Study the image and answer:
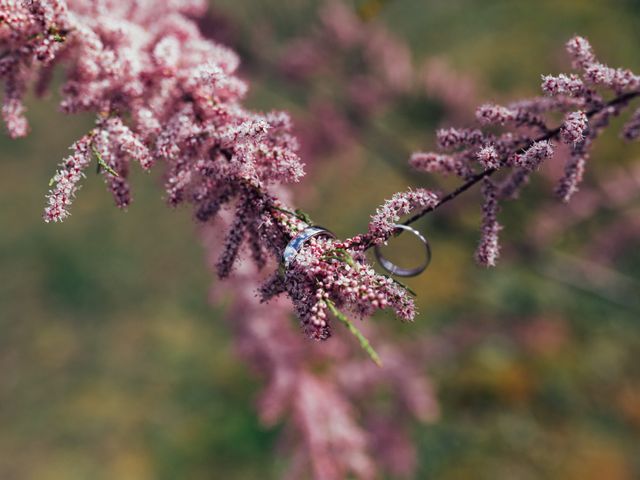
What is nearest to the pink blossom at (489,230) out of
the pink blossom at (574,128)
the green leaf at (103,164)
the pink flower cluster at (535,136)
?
the pink flower cluster at (535,136)

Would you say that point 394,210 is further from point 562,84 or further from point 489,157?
point 562,84

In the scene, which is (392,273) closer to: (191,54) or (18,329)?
(191,54)

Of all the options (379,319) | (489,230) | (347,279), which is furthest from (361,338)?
(379,319)

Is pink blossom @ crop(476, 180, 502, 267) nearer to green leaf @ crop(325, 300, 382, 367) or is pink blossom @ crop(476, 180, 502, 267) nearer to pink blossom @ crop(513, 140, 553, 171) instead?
pink blossom @ crop(513, 140, 553, 171)

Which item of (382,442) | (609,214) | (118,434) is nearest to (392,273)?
(382,442)

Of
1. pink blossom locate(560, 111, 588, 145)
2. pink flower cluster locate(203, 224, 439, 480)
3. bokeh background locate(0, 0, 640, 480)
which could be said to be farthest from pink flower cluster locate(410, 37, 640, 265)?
bokeh background locate(0, 0, 640, 480)
